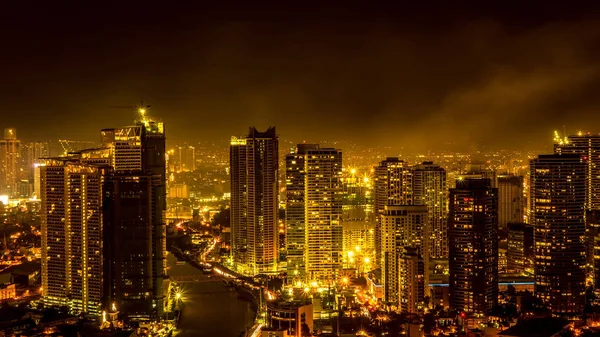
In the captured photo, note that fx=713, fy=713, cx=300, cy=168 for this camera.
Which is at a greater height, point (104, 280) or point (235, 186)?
point (235, 186)

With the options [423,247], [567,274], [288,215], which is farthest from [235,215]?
[567,274]

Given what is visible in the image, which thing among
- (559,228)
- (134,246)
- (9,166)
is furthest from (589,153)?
(9,166)

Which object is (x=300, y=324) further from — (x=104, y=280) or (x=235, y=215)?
(x=235, y=215)

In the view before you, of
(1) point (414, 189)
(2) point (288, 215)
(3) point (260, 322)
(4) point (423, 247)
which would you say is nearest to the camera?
(3) point (260, 322)

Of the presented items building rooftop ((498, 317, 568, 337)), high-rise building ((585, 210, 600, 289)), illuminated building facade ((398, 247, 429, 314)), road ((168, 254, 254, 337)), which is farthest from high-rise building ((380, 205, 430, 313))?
high-rise building ((585, 210, 600, 289))

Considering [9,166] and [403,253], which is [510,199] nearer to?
[403,253]

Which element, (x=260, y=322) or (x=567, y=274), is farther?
(x=567, y=274)
